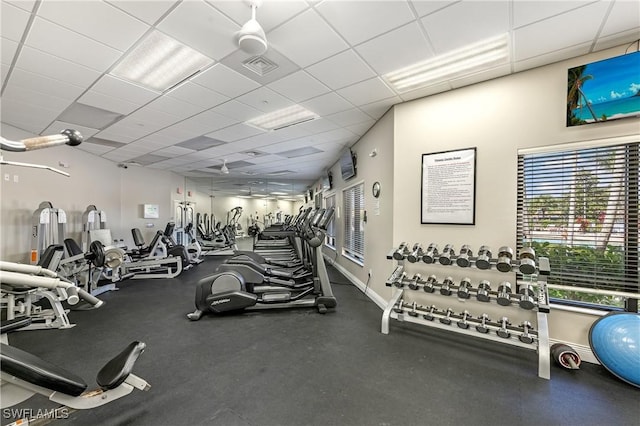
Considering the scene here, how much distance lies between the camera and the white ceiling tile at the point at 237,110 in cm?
339

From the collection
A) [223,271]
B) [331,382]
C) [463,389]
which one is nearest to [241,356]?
[331,382]

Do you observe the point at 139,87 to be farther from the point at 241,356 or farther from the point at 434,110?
the point at 434,110

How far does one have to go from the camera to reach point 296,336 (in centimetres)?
283

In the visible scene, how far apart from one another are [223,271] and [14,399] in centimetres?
231

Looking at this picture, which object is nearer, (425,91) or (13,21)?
(13,21)

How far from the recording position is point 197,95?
10.2 ft

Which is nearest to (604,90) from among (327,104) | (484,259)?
(484,259)

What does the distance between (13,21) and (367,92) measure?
10.1 ft

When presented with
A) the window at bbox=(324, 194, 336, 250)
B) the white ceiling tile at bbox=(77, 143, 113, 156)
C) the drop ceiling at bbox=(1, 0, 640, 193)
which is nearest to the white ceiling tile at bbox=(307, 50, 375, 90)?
the drop ceiling at bbox=(1, 0, 640, 193)

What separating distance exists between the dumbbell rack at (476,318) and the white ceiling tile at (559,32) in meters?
1.88

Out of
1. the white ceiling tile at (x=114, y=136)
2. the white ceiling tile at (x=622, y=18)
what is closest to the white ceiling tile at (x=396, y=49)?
the white ceiling tile at (x=622, y=18)

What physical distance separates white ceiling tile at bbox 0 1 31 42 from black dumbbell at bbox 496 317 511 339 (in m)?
4.65

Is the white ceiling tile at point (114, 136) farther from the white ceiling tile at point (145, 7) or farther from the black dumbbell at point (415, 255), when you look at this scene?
the black dumbbell at point (415, 255)

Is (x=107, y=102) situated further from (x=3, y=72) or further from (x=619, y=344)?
(x=619, y=344)
